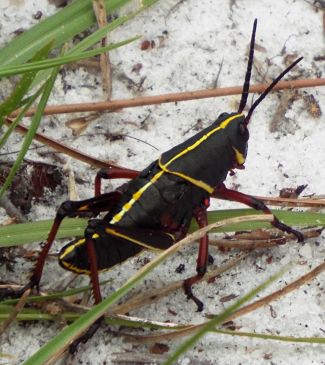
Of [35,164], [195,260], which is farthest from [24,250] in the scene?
[195,260]

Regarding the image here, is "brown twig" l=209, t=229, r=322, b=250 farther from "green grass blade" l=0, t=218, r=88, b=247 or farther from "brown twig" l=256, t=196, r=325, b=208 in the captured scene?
"green grass blade" l=0, t=218, r=88, b=247

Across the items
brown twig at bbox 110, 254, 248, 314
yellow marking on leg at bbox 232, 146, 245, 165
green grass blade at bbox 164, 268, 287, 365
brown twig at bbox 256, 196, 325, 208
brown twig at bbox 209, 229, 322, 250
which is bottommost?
green grass blade at bbox 164, 268, 287, 365

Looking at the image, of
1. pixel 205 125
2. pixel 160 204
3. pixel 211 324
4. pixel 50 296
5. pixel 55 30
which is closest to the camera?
pixel 211 324

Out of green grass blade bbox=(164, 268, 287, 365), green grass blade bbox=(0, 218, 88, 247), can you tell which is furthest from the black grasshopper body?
green grass blade bbox=(164, 268, 287, 365)

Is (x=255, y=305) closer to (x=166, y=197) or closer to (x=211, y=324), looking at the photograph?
(x=166, y=197)

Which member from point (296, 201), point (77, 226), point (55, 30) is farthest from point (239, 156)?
point (55, 30)
